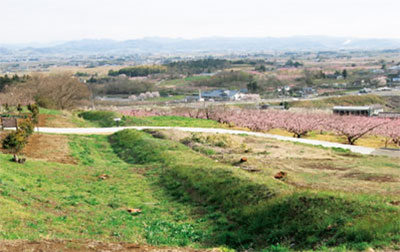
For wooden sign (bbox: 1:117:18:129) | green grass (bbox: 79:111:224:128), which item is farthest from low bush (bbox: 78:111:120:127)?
wooden sign (bbox: 1:117:18:129)

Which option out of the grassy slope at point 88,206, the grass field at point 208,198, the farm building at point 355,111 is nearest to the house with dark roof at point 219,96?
the farm building at point 355,111

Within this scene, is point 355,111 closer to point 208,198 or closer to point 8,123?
point 8,123

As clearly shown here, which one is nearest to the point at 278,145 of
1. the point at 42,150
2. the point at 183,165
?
the point at 183,165

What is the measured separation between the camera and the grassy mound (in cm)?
992

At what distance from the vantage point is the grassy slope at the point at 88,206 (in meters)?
11.3

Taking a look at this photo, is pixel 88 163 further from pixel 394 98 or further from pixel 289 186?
pixel 394 98

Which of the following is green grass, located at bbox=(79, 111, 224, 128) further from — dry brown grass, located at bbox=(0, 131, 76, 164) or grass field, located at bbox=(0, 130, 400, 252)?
grass field, located at bbox=(0, 130, 400, 252)

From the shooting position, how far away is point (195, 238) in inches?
465

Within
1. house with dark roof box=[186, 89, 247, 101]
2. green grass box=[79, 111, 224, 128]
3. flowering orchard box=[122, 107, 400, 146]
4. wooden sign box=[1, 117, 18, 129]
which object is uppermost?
wooden sign box=[1, 117, 18, 129]

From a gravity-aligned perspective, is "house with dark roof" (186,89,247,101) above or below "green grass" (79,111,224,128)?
below

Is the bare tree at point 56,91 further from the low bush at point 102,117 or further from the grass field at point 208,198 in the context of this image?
the grass field at point 208,198

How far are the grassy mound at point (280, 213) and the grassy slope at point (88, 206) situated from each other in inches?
37.4

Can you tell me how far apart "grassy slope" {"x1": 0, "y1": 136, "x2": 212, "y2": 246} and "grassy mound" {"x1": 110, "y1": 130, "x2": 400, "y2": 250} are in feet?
3.11

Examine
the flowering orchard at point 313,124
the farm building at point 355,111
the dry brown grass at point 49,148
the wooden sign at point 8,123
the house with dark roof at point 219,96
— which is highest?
the wooden sign at point 8,123
